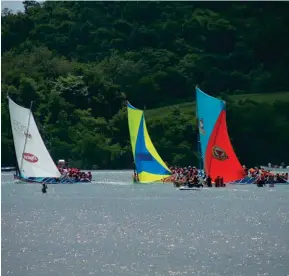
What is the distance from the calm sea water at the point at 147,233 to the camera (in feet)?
146

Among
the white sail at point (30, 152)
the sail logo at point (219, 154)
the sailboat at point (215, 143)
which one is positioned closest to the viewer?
the sail logo at point (219, 154)

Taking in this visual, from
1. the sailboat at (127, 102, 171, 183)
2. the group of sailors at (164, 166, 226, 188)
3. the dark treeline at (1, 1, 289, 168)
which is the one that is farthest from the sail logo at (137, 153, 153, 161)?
the dark treeline at (1, 1, 289, 168)

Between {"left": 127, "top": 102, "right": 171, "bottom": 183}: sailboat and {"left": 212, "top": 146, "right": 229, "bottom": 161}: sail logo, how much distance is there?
21.5ft

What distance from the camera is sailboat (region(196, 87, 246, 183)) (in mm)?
88688

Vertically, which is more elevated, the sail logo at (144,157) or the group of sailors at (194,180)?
the sail logo at (144,157)

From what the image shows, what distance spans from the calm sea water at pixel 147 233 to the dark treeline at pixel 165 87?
2564 inches

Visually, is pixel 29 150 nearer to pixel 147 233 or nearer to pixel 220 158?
pixel 220 158

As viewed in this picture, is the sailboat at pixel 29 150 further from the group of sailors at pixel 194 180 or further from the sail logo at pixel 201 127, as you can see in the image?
the sail logo at pixel 201 127

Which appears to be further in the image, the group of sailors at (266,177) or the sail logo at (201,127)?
the group of sailors at (266,177)

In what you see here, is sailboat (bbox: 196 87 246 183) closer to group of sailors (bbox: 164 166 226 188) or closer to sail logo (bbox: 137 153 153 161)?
group of sailors (bbox: 164 166 226 188)

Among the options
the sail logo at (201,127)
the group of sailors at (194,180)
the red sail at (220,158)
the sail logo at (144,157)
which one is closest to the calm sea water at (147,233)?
the group of sailors at (194,180)

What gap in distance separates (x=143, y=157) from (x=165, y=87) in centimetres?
9246

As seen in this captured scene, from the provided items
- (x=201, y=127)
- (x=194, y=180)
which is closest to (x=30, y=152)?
(x=201, y=127)

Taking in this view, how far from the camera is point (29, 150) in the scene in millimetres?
93688
